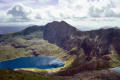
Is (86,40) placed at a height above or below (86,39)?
below

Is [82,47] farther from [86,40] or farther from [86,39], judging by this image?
[86,39]

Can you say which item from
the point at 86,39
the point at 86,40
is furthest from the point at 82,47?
the point at 86,39

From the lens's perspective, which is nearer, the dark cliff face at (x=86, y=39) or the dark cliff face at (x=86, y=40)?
the dark cliff face at (x=86, y=40)

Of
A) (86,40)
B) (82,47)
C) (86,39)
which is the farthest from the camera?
(82,47)

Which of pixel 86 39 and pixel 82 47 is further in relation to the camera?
pixel 82 47

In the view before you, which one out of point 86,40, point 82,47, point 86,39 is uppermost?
point 86,39

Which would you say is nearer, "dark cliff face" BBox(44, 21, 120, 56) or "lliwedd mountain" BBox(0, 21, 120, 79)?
"lliwedd mountain" BBox(0, 21, 120, 79)

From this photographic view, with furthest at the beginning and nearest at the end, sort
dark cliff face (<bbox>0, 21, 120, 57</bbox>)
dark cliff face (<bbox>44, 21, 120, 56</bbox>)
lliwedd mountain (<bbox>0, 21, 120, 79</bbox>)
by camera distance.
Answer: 1. dark cliff face (<bbox>44, 21, 120, 56</bbox>)
2. dark cliff face (<bbox>0, 21, 120, 57</bbox>)
3. lliwedd mountain (<bbox>0, 21, 120, 79</bbox>)

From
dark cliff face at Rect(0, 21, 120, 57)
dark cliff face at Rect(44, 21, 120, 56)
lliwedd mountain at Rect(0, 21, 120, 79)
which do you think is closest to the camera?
lliwedd mountain at Rect(0, 21, 120, 79)

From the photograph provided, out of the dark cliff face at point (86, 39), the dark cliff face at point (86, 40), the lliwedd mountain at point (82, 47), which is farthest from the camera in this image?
the dark cliff face at point (86, 39)

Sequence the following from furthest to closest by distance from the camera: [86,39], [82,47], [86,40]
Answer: [82,47]
[86,39]
[86,40]

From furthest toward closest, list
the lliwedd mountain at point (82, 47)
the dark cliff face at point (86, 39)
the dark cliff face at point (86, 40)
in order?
the dark cliff face at point (86, 39)
the dark cliff face at point (86, 40)
the lliwedd mountain at point (82, 47)

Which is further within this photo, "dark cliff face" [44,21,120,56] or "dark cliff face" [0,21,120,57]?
"dark cliff face" [44,21,120,56]

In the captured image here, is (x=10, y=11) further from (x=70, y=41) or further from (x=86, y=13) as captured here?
(x=70, y=41)
